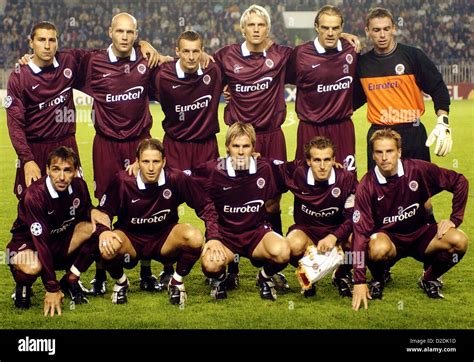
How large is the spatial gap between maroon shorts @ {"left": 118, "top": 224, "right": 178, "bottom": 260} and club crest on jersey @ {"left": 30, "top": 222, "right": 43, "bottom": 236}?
22.2 inches

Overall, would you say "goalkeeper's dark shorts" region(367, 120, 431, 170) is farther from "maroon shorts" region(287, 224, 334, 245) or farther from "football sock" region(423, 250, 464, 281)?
"football sock" region(423, 250, 464, 281)

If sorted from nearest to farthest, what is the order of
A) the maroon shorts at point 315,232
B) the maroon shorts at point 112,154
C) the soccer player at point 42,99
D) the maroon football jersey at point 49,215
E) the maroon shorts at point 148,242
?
1. the maroon football jersey at point 49,215
2. the maroon shorts at point 148,242
3. the maroon shorts at point 315,232
4. the soccer player at point 42,99
5. the maroon shorts at point 112,154

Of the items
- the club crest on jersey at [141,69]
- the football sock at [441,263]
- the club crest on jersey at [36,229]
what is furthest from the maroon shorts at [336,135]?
the club crest on jersey at [36,229]

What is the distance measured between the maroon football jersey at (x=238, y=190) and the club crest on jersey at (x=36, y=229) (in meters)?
1.07

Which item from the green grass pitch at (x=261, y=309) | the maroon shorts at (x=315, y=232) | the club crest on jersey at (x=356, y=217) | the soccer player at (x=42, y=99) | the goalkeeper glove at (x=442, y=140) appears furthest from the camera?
the soccer player at (x=42, y=99)

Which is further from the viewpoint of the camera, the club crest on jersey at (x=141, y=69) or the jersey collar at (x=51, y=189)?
the club crest on jersey at (x=141, y=69)

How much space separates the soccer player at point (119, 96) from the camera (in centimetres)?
595

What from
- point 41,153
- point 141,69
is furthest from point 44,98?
point 141,69

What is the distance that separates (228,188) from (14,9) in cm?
1524

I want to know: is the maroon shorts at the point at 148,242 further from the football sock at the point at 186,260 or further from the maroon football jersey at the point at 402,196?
the maroon football jersey at the point at 402,196

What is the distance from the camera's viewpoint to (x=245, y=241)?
213 inches

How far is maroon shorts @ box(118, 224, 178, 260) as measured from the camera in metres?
5.35

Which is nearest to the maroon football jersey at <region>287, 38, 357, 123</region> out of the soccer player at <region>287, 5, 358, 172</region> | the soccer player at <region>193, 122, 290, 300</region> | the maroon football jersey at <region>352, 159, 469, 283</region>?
the soccer player at <region>287, 5, 358, 172</region>

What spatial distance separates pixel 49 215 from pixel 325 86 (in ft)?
7.17
